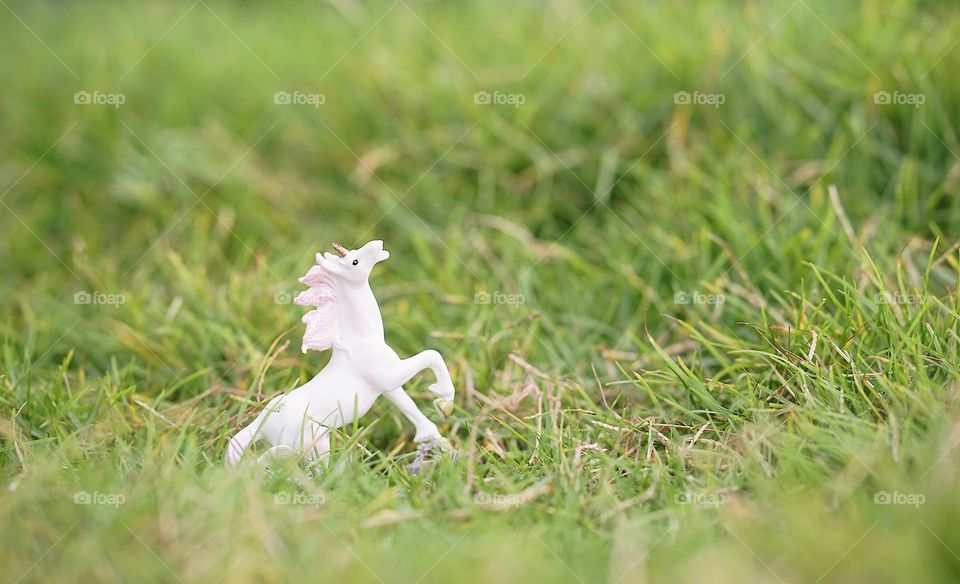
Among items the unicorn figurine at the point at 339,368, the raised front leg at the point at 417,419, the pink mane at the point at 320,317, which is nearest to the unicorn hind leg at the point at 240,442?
the unicorn figurine at the point at 339,368

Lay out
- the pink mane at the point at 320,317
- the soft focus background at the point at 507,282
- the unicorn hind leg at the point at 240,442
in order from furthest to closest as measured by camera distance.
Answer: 1. the pink mane at the point at 320,317
2. the unicorn hind leg at the point at 240,442
3. the soft focus background at the point at 507,282

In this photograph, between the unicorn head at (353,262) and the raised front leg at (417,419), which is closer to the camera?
the unicorn head at (353,262)

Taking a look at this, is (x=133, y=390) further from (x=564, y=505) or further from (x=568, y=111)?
(x=568, y=111)

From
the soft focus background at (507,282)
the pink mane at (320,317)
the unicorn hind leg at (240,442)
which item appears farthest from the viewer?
the pink mane at (320,317)

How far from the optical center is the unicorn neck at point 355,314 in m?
2.49

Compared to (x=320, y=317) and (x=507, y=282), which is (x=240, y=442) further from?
(x=507, y=282)

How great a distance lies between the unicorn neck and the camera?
2.49m

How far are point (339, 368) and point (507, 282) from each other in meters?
1.13

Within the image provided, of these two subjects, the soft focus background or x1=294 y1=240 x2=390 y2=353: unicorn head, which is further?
x1=294 y1=240 x2=390 y2=353: unicorn head

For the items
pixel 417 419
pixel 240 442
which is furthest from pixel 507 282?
pixel 240 442

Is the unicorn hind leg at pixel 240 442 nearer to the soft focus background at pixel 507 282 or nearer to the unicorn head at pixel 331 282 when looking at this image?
the soft focus background at pixel 507 282

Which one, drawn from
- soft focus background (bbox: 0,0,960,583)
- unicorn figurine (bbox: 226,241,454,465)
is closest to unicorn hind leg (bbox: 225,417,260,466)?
unicorn figurine (bbox: 226,241,454,465)

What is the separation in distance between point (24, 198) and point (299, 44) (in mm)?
1744

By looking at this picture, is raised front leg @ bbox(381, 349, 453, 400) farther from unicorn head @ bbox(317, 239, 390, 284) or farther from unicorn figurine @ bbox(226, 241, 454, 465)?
unicorn head @ bbox(317, 239, 390, 284)
